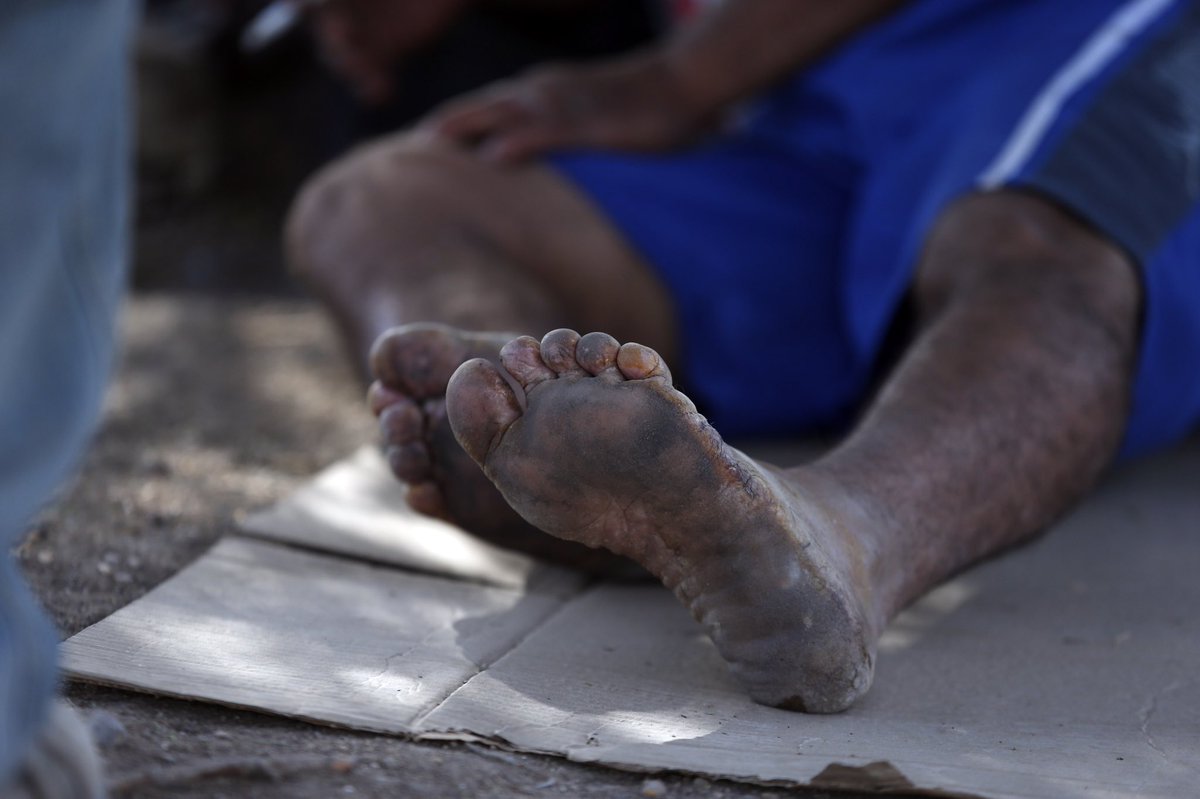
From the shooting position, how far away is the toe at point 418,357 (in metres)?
1.37

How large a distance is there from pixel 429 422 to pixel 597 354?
0.35 m

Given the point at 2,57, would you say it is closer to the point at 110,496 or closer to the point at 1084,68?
the point at 110,496

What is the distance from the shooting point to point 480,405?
A: 3.58 ft

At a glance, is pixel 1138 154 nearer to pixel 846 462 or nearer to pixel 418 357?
pixel 846 462

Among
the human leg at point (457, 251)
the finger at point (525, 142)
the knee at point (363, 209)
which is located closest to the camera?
the human leg at point (457, 251)

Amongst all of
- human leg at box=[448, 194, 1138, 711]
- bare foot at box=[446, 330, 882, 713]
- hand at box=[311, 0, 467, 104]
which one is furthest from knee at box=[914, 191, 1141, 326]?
hand at box=[311, 0, 467, 104]

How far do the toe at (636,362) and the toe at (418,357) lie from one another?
0.32 metres

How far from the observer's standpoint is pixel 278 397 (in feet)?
7.27

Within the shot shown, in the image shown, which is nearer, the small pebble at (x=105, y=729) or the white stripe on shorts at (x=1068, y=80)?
the small pebble at (x=105, y=729)

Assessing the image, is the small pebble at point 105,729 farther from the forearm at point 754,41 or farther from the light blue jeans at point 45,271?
the forearm at point 754,41

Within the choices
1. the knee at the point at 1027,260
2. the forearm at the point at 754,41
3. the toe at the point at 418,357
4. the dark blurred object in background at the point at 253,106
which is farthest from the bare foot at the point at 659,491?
the dark blurred object in background at the point at 253,106

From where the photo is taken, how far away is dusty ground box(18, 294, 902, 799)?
41.5 inches

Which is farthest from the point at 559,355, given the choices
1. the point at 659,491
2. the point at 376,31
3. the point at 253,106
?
the point at 253,106

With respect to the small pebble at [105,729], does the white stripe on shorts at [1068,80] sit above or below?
above
